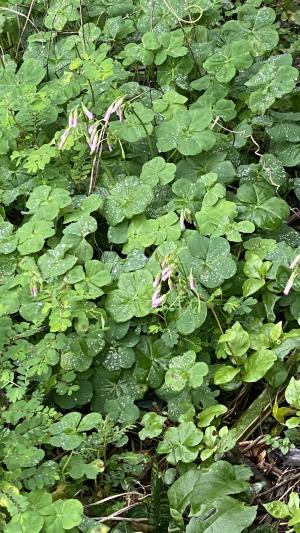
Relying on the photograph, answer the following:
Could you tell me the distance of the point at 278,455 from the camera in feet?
8.39

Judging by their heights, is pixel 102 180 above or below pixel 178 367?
above

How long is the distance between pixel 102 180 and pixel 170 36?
2.58 ft

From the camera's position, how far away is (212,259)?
106 inches

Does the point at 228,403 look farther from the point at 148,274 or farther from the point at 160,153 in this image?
the point at 160,153

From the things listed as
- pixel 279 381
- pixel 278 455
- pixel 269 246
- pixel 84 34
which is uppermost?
pixel 84 34

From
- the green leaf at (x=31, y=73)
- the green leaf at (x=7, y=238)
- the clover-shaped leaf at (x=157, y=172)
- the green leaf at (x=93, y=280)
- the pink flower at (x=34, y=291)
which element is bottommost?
the green leaf at (x=93, y=280)

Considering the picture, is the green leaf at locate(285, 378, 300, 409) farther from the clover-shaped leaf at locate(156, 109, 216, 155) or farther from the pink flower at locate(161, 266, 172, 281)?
the clover-shaped leaf at locate(156, 109, 216, 155)

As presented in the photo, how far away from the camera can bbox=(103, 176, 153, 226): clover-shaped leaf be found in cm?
292

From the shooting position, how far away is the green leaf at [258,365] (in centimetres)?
251

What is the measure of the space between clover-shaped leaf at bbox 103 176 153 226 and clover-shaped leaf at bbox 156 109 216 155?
0.72ft

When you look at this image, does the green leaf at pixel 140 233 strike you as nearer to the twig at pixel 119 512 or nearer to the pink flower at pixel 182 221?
the pink flower at pixel 182 221

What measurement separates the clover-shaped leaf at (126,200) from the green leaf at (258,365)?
0.73 m

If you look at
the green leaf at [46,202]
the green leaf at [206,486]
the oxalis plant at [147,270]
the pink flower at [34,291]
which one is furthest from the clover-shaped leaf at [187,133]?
the green leaf at [206,486]

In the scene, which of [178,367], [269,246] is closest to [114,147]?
[269,246]
